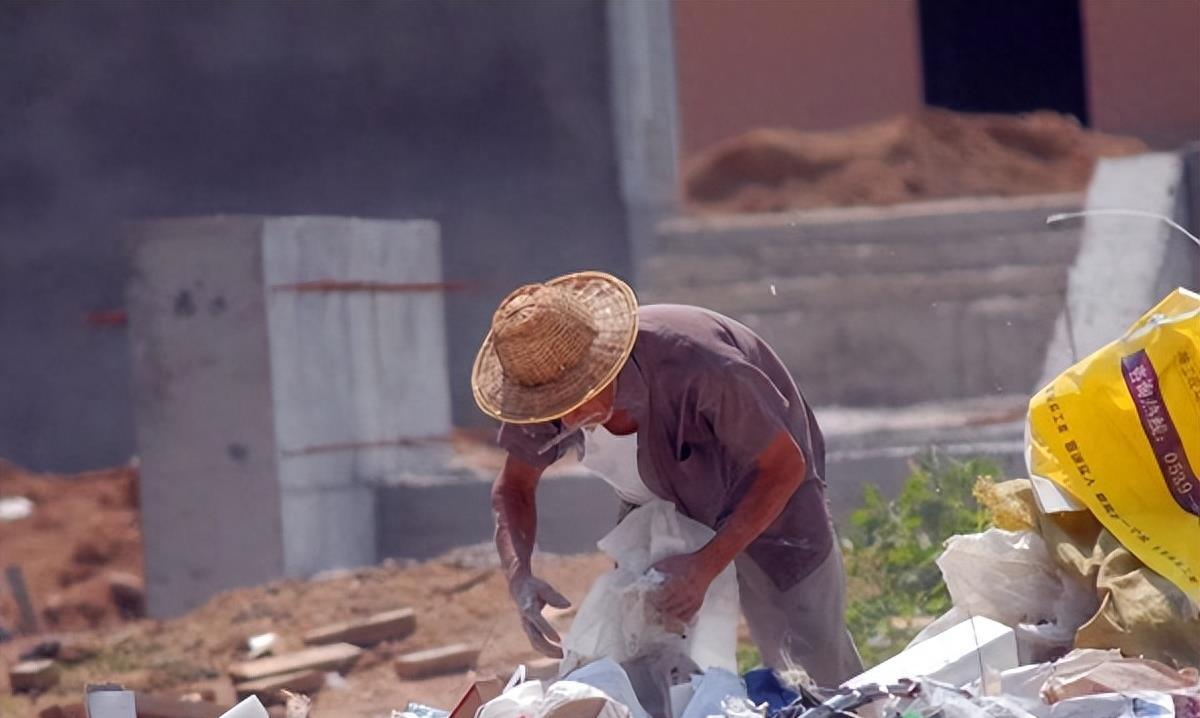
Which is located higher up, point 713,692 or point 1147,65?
point 1147,65

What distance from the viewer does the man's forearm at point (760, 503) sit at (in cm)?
341

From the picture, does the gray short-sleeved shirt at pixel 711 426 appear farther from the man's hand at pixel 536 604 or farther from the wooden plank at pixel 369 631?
the wooden plank at pixel 369 631

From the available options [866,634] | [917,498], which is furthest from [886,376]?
[866,634]

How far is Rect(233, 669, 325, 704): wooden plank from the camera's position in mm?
5781

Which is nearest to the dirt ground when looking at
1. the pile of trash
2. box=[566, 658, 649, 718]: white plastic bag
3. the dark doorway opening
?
the pile of trash

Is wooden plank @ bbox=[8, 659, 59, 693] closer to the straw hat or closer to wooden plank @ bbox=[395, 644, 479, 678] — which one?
wooden plank @ bbox=[395, 644, 479, 678]

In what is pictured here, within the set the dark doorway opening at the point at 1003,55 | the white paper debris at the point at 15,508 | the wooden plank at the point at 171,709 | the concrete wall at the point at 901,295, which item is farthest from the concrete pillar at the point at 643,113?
the wooden plank at the point at 171,709

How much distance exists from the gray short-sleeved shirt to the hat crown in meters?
0.15

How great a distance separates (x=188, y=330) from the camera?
7137mm

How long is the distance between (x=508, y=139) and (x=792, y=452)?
599 centimetres

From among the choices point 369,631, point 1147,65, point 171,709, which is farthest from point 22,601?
point 1147,65

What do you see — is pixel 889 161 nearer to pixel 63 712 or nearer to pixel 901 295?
Result: pixel 901 295

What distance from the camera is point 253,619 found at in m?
6.85

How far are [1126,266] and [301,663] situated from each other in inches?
137
